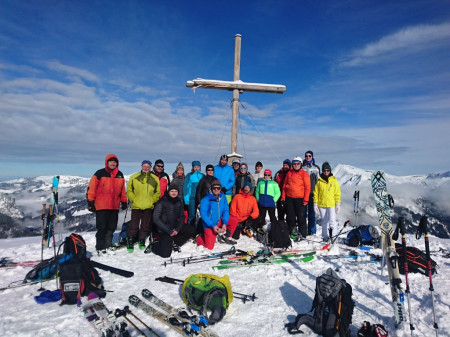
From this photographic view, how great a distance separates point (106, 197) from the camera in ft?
23.9

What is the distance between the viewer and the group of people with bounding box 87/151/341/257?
7445 millimetres

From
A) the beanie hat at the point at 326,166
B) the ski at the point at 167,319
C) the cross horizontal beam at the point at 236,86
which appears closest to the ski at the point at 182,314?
the ski at the point at 167,319

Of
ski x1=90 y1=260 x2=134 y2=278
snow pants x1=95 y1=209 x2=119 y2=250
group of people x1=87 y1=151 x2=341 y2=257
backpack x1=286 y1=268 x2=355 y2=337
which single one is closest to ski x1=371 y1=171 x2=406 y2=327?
backpack x1=286 y1=268 x2=355 y2=337

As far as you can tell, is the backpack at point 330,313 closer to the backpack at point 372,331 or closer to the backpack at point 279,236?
the backpack at point 372,331

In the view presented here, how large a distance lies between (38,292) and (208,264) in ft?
11.4

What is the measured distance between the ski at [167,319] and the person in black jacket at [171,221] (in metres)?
2.95

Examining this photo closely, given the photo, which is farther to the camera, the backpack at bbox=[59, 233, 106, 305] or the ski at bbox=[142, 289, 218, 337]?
the backpack at bbox=[59, 233, 106, 305]

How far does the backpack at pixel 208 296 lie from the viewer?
3982mm

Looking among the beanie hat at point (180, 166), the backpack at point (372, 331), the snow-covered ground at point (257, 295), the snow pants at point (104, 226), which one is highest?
the beanie hat at point (180, 166)

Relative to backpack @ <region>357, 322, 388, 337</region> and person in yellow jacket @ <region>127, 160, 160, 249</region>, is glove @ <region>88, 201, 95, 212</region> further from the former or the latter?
backpack @ <region>357, 322, 388, 337</region>

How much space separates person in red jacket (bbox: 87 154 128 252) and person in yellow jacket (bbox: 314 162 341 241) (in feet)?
20.5

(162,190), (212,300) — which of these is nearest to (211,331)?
(212,300)

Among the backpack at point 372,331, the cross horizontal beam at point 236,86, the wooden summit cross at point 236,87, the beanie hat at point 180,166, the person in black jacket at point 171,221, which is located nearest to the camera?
the backpack at point 372,331

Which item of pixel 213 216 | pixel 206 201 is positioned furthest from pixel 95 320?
pixel 206 201
